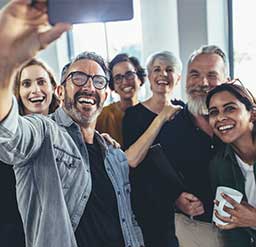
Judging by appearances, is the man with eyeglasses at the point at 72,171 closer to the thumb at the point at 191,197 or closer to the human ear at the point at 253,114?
the thumb at the point at 191,197

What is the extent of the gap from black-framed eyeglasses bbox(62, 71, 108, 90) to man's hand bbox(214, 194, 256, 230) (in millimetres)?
634

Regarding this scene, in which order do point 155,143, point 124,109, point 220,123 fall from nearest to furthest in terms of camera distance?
point 220,123 < point 155,143 < point 124,109

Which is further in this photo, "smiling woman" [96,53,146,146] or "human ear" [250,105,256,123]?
"smiling woman" [96,53,146,146]

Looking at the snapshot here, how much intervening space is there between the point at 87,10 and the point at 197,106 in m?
1.23

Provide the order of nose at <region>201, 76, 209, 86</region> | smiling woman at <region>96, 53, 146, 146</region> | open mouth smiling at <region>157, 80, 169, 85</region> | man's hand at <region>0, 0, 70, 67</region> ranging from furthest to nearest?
1. smiling woman at <region>96, 53, 146, 146</region>
2. open mouth smiling at <region>157, 80, 169, 85</region>
3. nose at <region>201, 76, 209, 86</region>
4. man's hand at <region>0, 0, 70, 67</region>

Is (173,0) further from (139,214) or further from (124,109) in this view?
(139,214)

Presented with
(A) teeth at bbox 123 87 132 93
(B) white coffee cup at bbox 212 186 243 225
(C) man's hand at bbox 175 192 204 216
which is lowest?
(C) man's hand at bbox 175 192 204 216

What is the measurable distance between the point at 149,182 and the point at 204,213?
1.01 feet

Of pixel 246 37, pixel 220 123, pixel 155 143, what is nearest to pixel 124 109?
pixel 155 143

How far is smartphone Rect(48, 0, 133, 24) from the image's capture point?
2.06 feet

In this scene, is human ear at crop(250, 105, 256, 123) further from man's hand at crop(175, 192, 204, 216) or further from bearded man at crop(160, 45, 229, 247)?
man's hand at crop(175, 192, 204, 216)

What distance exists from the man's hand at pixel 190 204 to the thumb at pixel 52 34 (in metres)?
1.22

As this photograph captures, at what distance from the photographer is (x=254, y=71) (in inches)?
104

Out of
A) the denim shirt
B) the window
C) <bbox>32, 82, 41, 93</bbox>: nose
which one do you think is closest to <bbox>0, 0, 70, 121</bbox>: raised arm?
the denim shirt
